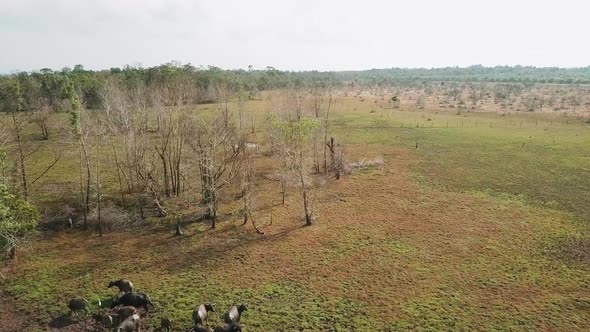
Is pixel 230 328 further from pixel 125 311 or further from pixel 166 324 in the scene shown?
pixel 125 311

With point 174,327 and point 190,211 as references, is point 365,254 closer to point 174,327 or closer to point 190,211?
point 174,327

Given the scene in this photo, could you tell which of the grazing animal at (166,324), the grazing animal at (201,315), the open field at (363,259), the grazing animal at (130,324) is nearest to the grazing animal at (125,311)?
Answer: the grazing animal at (130,324)

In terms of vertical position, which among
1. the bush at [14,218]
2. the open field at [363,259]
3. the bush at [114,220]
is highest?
the bush at [14,218]

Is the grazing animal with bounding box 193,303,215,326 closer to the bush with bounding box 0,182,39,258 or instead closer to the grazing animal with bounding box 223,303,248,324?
the grazing animal with bounding box 223,303,248,324

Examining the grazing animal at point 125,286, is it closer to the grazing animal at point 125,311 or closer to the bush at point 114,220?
the grazing animal at point 125,311

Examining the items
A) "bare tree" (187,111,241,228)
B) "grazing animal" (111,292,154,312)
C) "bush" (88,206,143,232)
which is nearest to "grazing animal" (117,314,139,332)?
"grazing animal" (111,292,154,312)

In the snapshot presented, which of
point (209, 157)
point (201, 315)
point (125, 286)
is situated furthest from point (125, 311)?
point (209, 157)
